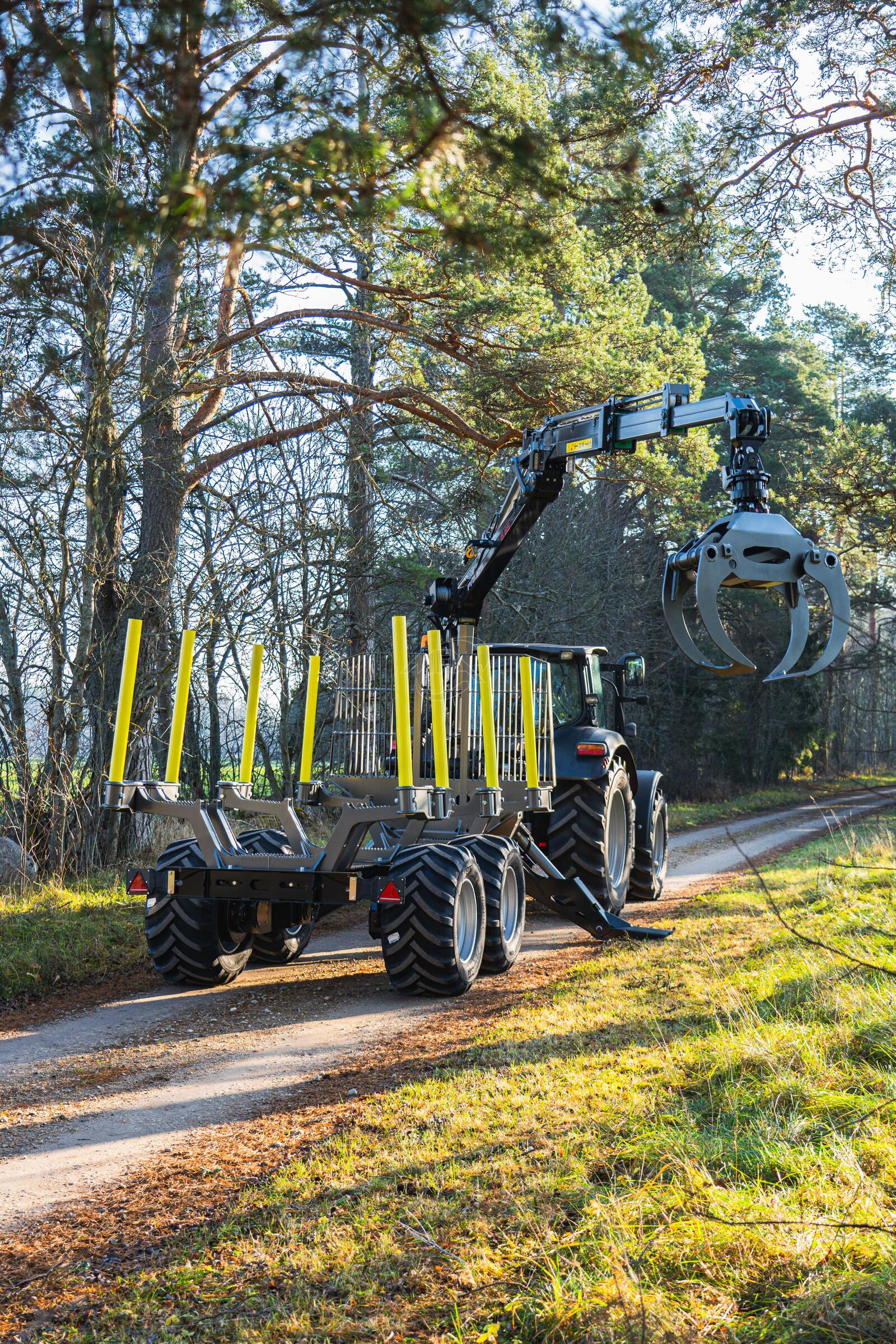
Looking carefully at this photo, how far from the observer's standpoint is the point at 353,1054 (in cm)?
561

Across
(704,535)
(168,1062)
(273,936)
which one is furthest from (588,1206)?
(273,936)

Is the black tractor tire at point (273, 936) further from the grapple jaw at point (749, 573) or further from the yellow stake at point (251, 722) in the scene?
the grapple jaw at point (749, 573)

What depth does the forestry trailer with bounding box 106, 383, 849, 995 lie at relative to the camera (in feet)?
21.5

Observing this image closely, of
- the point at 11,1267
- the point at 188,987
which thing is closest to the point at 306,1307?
the point at 11,1267

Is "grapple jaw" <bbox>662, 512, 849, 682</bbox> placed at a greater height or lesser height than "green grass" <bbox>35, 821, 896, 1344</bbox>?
greater

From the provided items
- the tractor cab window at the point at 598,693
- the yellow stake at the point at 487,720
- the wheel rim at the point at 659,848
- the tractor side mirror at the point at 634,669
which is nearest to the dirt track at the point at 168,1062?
the yellow stake at the point at 487,720

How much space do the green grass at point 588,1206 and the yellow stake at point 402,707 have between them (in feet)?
4.80

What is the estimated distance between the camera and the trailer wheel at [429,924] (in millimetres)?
6441

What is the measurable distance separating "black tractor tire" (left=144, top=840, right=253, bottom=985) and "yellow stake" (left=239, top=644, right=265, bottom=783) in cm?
77

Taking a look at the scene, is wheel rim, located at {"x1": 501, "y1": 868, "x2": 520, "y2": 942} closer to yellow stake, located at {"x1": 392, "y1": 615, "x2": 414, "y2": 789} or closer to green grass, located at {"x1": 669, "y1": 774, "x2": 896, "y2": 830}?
yellow stake, located at {"x1": 392, "y1": 615, "x2": 414, "y2": 789}

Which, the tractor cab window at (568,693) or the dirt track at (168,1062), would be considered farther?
the tractor cab window at (568,693)

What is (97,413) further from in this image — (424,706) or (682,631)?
(682,631)

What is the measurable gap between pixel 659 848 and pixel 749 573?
6.89 metres

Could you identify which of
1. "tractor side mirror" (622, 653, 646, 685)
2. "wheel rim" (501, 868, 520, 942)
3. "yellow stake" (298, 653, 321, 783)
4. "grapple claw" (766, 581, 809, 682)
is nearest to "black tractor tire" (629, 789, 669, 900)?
"tractor side mirror" (622, 653, 646, 685)
